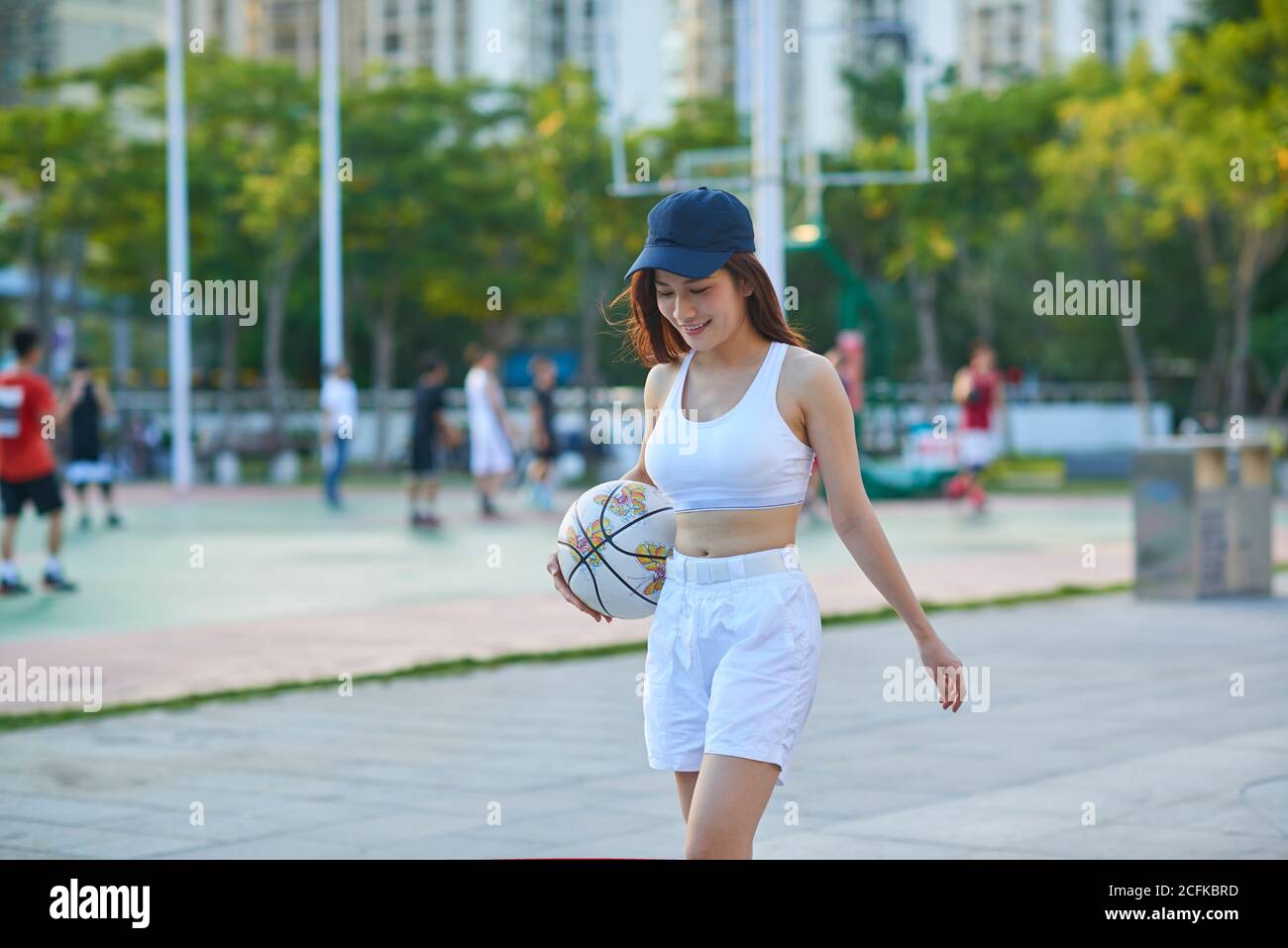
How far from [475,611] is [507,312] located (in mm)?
40190

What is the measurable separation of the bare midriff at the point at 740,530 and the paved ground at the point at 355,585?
590 cm

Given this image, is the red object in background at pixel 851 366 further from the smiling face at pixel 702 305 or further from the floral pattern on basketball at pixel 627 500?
the smiling face at pixel 702 305

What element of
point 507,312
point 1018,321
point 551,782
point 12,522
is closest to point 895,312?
point 1018,321

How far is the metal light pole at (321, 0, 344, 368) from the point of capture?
3023 cm

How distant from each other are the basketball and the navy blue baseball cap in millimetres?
539

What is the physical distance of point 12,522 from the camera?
1412 cm

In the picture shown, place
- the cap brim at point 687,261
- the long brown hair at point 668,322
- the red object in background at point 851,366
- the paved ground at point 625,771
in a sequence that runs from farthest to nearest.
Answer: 1. the red object in background at point 851,366
2. the paved ground at point 625,771
3. the long brown hair at point 668,322
4. the cap brim at point 687,261

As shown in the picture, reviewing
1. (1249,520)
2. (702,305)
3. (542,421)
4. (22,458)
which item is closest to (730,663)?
(702,305)

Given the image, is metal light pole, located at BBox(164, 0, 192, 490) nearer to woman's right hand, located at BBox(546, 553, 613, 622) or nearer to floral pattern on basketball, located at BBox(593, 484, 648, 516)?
woman's right hand, located at BBox(546, 553, 613, 622)

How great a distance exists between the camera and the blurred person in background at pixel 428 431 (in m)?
21.6

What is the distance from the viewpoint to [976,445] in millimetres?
23500

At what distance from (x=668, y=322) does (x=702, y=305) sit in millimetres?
294

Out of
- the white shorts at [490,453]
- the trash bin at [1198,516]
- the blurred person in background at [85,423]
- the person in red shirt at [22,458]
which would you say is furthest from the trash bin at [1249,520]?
the blurred person in background at [85,423]
